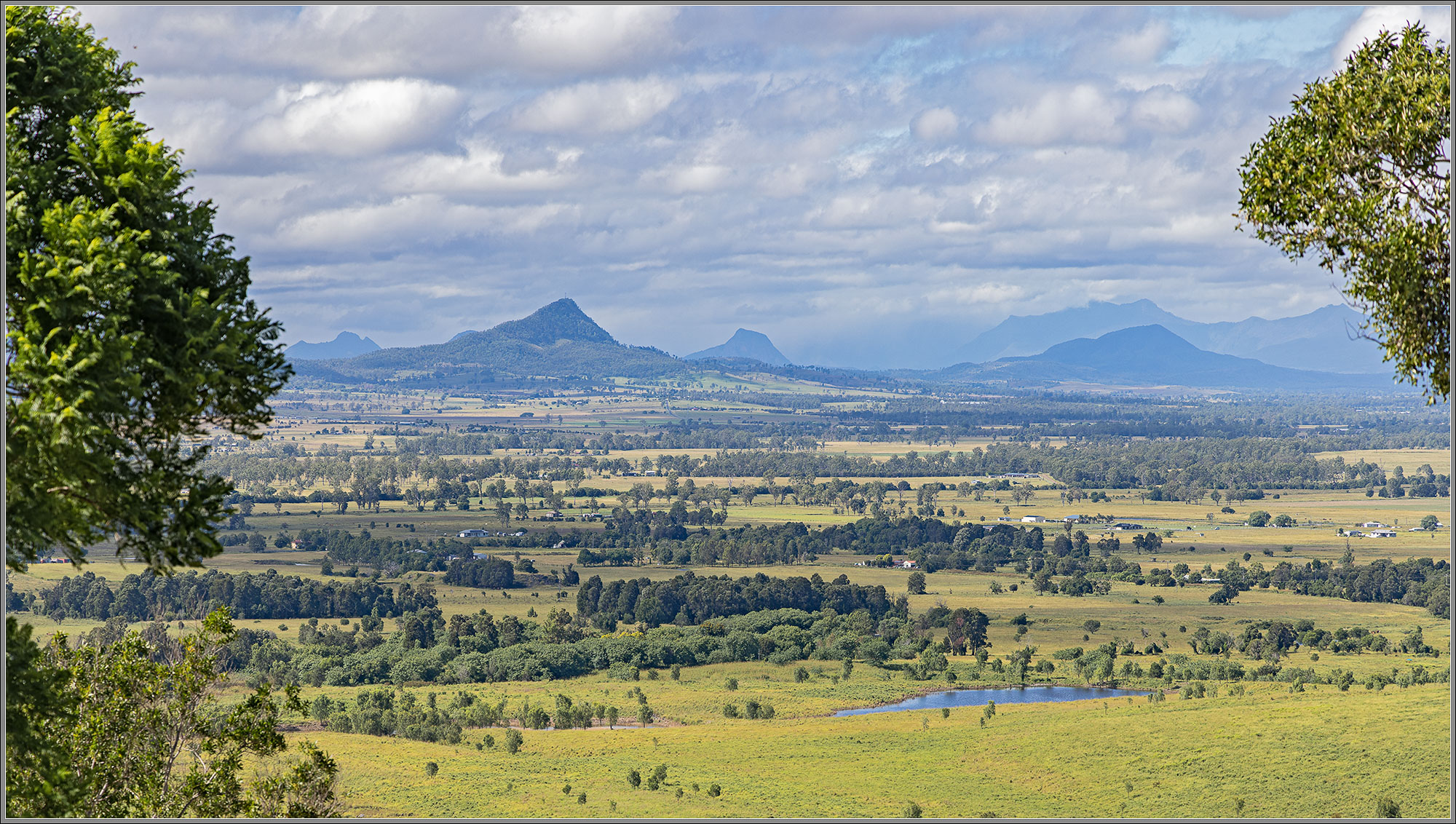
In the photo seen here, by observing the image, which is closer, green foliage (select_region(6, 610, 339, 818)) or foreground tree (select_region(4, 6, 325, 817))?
foreground tree (select_region(4, 6, 325, 817))

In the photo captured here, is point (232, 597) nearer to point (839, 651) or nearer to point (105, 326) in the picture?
point (839, 651)

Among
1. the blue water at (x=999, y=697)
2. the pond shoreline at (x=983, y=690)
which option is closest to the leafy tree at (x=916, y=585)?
the pond shoreline at (x=983, y=690)

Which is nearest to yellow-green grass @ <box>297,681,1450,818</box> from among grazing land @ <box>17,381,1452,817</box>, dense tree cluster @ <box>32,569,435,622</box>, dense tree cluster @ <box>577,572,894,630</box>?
grazing land @ <box>17,381,1452,817</box>

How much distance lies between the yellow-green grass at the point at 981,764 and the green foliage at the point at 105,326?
31068 mm

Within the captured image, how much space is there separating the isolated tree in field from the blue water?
55.4 metres

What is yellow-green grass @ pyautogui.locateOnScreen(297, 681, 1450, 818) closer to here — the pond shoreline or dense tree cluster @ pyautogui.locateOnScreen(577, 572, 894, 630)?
the pond shoreline

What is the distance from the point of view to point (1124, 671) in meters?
74.7

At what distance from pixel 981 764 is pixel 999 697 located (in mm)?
20486

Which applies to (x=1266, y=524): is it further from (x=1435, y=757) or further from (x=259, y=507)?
(x=259, y=507)

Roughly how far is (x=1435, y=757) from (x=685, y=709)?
3597 cm

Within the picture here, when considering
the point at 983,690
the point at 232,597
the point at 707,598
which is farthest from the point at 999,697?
the point at 232,597

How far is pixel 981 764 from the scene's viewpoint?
50625 mm

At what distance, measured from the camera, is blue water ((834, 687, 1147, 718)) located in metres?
67.4

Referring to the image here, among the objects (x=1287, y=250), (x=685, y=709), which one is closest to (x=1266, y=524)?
(x=685, y=709)
